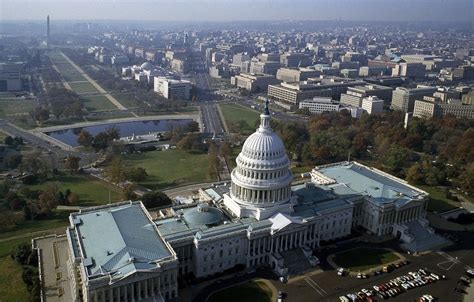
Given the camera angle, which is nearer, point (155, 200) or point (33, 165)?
point (155, 200)

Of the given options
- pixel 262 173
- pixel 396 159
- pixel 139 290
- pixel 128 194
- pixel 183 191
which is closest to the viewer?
pixel 139 290

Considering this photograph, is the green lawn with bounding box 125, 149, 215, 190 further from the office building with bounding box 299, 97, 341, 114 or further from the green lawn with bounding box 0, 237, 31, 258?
the office building with bounding box 299, 97, 341, 114

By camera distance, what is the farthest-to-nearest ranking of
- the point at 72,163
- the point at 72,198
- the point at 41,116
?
the point at 41,116 < the point at 72,163 < the point at 72,198

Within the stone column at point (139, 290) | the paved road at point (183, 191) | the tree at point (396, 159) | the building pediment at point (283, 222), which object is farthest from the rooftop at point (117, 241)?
the tree at point (396, 159)

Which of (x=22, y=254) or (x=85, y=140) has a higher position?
(x=85, y=140)

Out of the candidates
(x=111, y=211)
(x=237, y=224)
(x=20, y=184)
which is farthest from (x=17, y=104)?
(x=237, y=224)

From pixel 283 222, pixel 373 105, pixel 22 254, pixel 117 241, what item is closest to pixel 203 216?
pixel 283 222

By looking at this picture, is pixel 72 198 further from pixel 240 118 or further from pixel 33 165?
pixel 240 118
